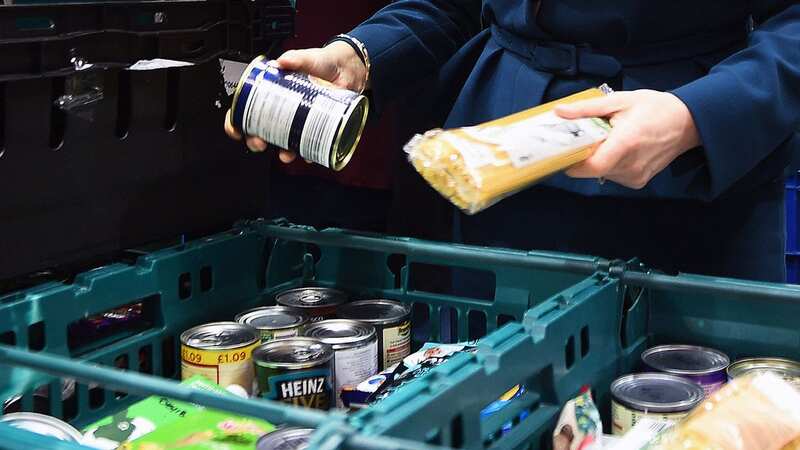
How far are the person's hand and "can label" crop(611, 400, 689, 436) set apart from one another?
19.9 inches

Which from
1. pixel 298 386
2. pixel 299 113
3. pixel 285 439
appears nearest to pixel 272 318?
pixel 298 386

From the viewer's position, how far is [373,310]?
1535 millimetres

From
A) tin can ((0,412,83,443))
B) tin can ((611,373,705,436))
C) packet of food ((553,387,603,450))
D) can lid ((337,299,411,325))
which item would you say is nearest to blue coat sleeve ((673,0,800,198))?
tin can ((611,373,705,436))

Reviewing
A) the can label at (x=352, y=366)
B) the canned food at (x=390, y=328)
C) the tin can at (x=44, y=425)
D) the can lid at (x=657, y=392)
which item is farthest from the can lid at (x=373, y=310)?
the tin can at (x=44, y=425)

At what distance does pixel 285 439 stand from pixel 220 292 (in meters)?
0.54

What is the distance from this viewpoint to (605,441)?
3.89ft

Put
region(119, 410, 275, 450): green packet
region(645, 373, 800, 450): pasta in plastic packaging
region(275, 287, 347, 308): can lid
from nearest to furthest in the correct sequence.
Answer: region(645, 373, 800, 450): pasta in plastic packaging
region(119, 410, 275, 450): green packet
region(275, 287, 347, 308): can lid

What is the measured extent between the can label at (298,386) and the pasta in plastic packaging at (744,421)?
1.46 ft

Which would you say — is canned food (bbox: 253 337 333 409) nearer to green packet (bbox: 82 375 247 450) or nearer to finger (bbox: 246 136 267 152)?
green packet (bbox: 82 375 247 450)

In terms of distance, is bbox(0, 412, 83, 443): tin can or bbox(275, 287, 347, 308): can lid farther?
bbox(275, 287, 347, 308): can lid

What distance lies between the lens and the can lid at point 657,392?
1.16 meters

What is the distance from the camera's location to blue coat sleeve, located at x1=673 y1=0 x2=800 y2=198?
4.14 ft

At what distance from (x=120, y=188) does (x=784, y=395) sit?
0.88 m

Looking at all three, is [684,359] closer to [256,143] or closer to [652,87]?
[652,87]
